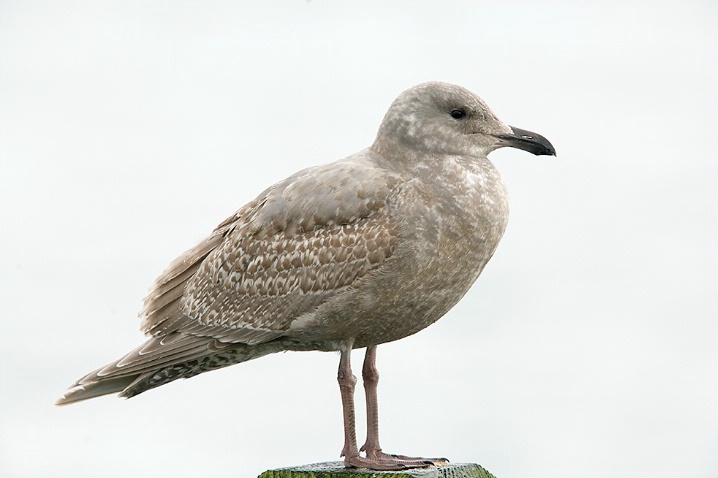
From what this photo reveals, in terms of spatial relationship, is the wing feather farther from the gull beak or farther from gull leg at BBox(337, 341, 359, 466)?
the gull beak

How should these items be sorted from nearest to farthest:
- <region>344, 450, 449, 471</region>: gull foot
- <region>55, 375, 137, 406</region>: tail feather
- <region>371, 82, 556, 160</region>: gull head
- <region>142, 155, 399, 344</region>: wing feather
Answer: <region>344, 450, 449, 471</region>: gull foot → <region>142, 155, 399, 344</region>: wing feather → <region>371, 82, 556, 160</region>: gull head → <region>55, 375, 137, 406</region>: tail feather

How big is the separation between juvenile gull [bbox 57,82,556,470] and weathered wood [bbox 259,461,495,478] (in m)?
0.48

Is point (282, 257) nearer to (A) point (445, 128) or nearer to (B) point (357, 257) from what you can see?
(B) point (357, 257)

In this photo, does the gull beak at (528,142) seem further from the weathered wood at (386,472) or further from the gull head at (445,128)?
the weathered wood at (386,472)

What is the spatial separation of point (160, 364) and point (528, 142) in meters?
A: 4.51

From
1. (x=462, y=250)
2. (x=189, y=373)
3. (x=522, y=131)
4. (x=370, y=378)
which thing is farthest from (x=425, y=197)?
(x=189, y=373)

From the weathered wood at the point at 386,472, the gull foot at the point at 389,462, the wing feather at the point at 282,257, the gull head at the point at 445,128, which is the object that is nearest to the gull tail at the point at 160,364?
the wing feather at the point at 282,257

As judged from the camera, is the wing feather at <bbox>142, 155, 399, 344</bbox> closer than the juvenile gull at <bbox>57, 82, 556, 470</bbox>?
No

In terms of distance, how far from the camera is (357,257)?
440 inches

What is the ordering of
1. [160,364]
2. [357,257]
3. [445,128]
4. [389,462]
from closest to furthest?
[389,462] < [357,257] < [445,128] < [160,364]

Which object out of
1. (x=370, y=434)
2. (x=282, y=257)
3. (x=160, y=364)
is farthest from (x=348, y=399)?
(x=160, y=364)

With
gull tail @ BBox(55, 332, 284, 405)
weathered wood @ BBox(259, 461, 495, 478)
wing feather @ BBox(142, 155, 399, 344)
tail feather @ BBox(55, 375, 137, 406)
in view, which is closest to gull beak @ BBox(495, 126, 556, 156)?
wing feather @ BBox(142, 155, 399, 344)

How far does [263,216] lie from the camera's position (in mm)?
12094

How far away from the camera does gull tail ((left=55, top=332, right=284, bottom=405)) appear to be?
12.2 m
